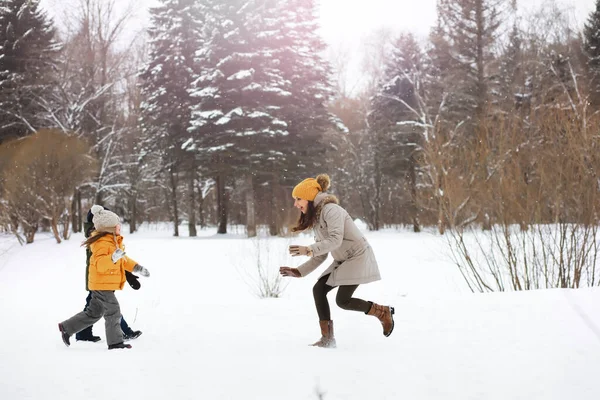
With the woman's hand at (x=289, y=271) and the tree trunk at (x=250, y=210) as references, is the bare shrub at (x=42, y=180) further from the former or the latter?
the woman's hand at (x=289, y=271)

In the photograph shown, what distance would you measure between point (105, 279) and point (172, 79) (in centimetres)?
2414

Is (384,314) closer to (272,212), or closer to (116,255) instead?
(116,255)

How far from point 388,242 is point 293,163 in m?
6.68

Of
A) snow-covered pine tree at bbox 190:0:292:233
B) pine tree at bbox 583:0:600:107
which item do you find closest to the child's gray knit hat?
snow-covered pine tree at bbox 190:0:292:233

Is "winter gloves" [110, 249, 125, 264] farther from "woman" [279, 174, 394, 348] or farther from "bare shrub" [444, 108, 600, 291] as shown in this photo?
"bare shrub" [444, 108, 600, 291]

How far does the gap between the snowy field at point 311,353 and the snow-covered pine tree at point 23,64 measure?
2237 cm

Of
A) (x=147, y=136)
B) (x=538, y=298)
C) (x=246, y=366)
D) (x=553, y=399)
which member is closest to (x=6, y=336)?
(x=246, y=366)

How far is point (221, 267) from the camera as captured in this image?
14164mm

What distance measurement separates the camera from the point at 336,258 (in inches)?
Result: 195

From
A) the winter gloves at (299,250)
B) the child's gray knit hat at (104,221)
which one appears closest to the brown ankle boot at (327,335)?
the winter gloves at (299,250)

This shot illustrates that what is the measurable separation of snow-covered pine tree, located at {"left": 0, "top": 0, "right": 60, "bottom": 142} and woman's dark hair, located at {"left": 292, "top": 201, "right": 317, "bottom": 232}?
26471 mm

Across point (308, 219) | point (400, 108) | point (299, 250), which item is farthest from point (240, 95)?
point (299, 250)

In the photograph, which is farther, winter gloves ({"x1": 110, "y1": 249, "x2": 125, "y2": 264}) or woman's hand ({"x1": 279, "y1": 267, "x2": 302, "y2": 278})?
winter gloves ({"x1": 110, "y1": 249, "x2": 125, "y2": 264})

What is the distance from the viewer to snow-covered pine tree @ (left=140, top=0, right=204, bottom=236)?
26906 mm
